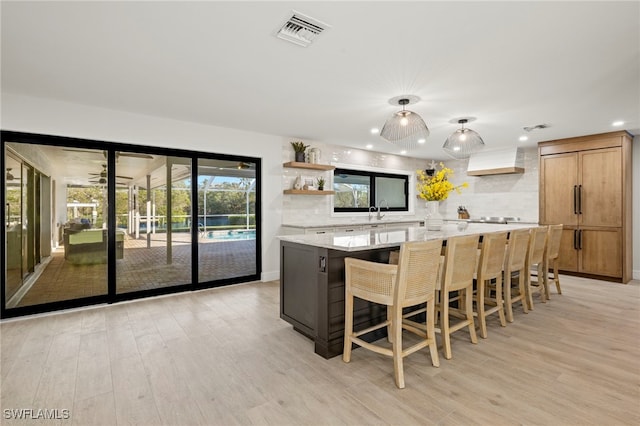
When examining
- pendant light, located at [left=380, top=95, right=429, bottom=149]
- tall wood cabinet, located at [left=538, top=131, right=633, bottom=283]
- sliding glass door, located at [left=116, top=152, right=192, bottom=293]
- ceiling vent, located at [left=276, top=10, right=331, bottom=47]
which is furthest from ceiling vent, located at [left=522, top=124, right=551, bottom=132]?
sliding glass door, located at [left=116, top=152, right=192, bottom=293]

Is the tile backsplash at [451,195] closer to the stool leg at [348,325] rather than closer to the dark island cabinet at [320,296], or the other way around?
the dark island cabinet at [320,296]

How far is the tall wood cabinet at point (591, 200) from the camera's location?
504 cm

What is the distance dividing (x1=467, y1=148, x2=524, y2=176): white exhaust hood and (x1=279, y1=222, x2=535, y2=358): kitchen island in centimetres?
456

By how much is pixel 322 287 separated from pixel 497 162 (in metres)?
5.46

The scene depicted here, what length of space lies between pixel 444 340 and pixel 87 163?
172 inches

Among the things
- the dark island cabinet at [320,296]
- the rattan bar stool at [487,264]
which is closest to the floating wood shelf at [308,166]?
the dark island cabinet at [320,296]

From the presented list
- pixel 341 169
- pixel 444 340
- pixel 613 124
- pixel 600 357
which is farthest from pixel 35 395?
pixel 613 124

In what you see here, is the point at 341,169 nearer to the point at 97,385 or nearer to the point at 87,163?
the point at 87,163

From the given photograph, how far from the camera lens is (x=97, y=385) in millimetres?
2189

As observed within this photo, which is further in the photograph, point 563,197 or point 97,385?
point 563,197

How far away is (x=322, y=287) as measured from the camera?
8.70 ft

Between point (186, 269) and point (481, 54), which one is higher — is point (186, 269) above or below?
below

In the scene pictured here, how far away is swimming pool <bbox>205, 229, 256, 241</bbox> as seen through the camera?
4869 mm

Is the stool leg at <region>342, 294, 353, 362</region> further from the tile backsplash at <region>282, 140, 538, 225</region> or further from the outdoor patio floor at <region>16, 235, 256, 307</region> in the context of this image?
the tile backsplash at <region>282, 140, 538, 225</region>
